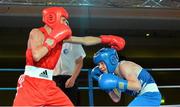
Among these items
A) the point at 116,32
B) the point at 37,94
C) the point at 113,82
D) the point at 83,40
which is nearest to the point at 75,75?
the point at 83,40

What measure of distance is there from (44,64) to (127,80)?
61cm

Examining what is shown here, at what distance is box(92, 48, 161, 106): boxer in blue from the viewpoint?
2747 millimetres

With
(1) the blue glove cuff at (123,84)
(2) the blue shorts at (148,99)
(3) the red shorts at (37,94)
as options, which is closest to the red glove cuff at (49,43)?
(3) the red shorts at (37,94)

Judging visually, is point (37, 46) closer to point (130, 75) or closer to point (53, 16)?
point (53, 16)

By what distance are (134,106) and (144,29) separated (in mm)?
4927

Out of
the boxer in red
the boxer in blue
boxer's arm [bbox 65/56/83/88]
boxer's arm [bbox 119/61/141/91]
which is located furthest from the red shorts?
boxer's arm [bbox 65/56/83/88]

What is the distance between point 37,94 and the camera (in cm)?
261

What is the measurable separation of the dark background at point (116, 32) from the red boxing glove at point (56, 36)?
336 centimetres

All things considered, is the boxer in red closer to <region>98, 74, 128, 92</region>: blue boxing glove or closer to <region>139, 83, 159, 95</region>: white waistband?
<region>98, 74, 128, 92</region>: blue boxing glove

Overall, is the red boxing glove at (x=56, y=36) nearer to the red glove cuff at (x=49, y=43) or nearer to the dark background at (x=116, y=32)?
the red glove cuff at (x=49, y=43)

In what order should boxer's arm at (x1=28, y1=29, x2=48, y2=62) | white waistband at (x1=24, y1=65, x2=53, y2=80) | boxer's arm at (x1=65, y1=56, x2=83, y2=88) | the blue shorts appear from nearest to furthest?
boxer's arm at (x1=28, y1=29, x2=48, y2=62) < white waistband at (x1=24, y1=65, x2=53, y2=80) < the blue shorts < boxer's arm at (x1=65, y1=56, x2=83, y2=88)

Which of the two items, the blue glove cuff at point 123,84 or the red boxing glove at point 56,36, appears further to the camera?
the blue glove cuff at point 123,84

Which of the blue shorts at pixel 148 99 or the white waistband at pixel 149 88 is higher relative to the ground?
the white waistband at pixel 149 88

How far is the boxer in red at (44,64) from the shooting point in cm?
258
